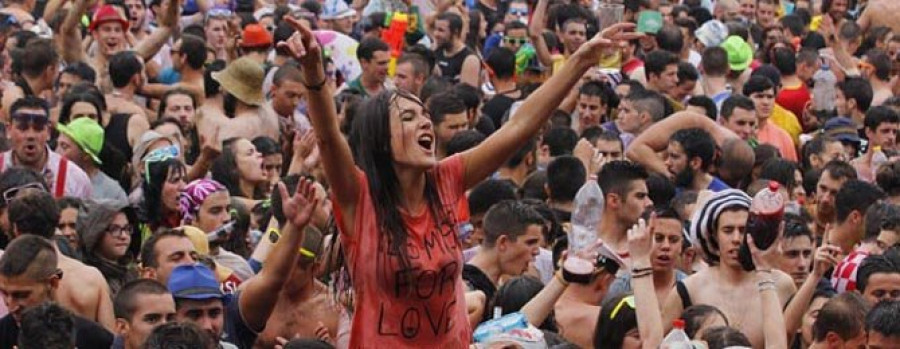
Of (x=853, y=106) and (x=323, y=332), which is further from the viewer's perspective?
(x=853, y=106)

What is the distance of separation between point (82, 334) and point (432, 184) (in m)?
2.05

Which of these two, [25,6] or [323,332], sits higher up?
[323,332]

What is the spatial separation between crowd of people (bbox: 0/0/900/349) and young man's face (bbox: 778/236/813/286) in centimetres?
1

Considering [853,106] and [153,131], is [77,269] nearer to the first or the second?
[153,131]

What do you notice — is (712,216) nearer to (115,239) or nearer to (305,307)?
(305,307)

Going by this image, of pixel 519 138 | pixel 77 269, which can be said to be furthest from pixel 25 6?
pixel 519 138

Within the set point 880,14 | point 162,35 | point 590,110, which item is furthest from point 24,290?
point 880,14

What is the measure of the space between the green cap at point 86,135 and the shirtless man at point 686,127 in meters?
3.10

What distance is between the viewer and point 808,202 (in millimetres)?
11906

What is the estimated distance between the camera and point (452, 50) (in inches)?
666

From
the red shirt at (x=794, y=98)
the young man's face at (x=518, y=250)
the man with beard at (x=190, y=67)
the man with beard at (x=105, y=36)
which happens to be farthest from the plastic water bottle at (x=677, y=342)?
the red shirt at (x=794, y=98)

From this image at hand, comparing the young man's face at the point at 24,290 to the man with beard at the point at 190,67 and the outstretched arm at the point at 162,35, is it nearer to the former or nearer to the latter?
the man with beard at the point at 190,67

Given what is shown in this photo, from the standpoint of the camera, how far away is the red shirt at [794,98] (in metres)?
15.8

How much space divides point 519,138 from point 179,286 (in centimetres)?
202
